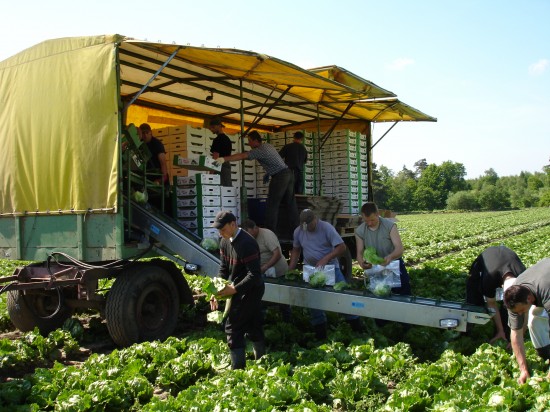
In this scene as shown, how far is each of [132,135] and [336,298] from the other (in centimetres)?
343

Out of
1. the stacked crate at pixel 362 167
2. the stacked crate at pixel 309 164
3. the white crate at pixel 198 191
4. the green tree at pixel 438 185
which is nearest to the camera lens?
the white crate at pixel 198 191

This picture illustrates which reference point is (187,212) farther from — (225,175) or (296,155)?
(296,155)

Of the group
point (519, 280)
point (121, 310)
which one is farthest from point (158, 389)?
point (519, 280)

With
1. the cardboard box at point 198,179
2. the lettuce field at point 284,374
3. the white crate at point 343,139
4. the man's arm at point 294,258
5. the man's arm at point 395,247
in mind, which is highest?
the white crate at point 343,139

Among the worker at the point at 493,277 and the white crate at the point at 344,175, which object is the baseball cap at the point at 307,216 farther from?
the white crate at the point at 344,175

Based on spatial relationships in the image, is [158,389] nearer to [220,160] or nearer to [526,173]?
[220,160]

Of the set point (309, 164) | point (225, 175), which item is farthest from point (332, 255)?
point (309, 164)

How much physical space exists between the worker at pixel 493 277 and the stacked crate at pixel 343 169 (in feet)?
20.5

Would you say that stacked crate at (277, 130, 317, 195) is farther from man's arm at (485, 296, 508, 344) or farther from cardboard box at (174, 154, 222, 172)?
man's arm at (485, 296, 508, 344)

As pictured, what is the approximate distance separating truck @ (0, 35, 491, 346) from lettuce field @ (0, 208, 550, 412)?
1.72ft

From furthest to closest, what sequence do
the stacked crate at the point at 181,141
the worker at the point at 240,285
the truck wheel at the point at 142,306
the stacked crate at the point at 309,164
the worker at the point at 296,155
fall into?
the stacked crate at the point at 309,164 → the worker at the point at 296,155 → the stacked crate at the point at 181,141 → the truck wheel at the point at 142,306 → the worker at the point at 240,285

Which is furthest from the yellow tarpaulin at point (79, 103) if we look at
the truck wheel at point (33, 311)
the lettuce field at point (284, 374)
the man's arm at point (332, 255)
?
the man's arm at point (332, 255)

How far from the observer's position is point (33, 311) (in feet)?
25.7

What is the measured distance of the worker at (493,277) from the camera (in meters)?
5.91
